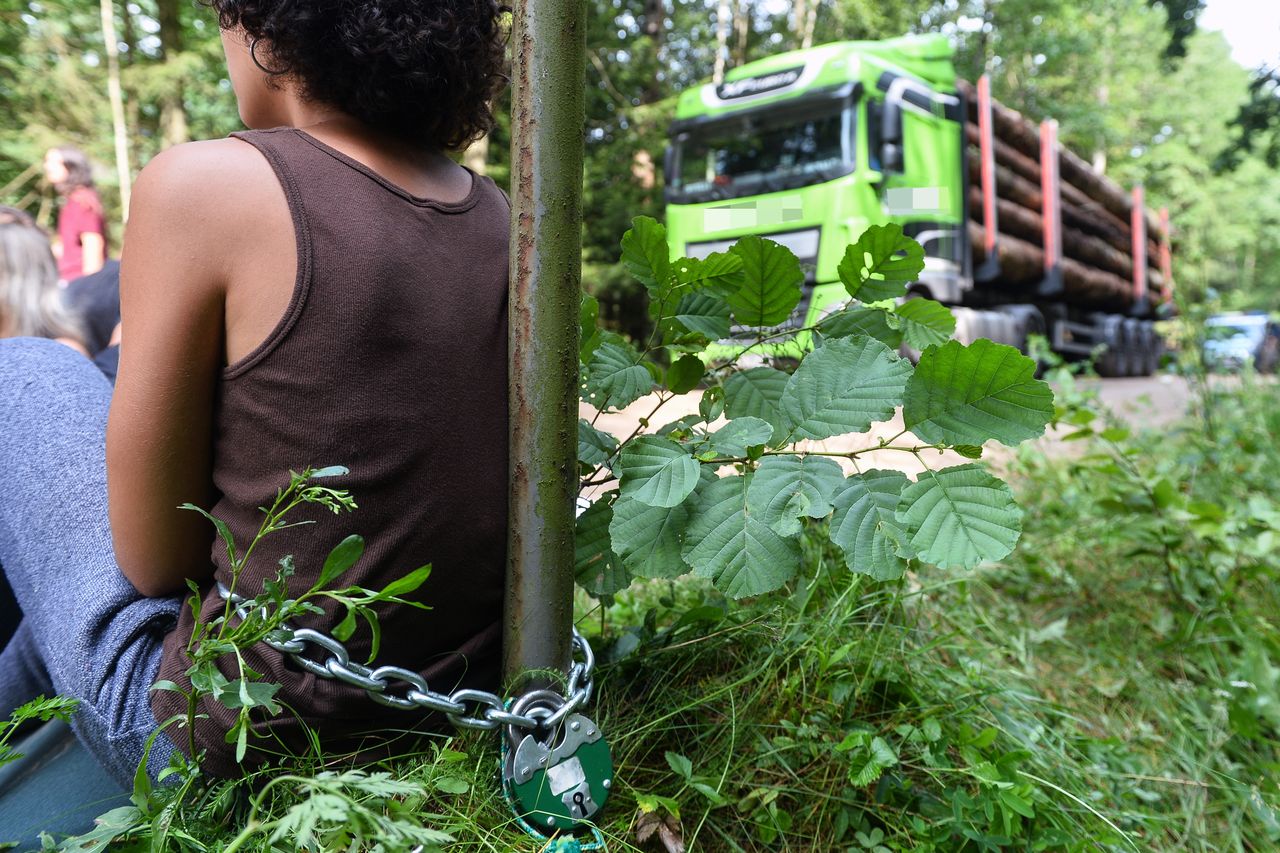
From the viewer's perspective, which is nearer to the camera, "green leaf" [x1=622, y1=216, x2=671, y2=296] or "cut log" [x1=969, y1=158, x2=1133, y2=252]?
"green leaf" [x1=622, y1=216, x2=671, y2=296]

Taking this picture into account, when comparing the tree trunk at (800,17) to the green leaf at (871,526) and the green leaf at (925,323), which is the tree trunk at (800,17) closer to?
the green leaf at (925,323)

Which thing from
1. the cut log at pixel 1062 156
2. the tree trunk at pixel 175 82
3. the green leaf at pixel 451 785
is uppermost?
the tree trunk at pixel 175 82

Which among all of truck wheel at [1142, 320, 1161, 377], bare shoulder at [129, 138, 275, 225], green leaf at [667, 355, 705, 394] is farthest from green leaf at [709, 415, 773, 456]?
truck wheel at [1142, 320, 1161, 377]

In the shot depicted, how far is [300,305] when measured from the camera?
879 mm

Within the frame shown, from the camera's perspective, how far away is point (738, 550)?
92cm

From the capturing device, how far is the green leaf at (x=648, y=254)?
3.60ft

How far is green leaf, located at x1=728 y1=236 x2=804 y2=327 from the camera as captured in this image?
1081 millimetres

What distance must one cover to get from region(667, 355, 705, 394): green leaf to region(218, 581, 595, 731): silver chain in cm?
41

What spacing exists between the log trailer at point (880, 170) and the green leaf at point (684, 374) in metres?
4.25

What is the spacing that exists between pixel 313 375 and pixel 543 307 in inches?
10.4

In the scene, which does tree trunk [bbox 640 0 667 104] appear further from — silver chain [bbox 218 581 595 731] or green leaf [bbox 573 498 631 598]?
silver chain [bbox 218 581 595 731]

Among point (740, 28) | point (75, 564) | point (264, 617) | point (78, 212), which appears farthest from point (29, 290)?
point (740, 28)

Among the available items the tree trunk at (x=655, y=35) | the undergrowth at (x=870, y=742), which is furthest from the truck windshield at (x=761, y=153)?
the undergrowth at (x=870, y=742)

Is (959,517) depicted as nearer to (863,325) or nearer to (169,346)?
(863,325)
